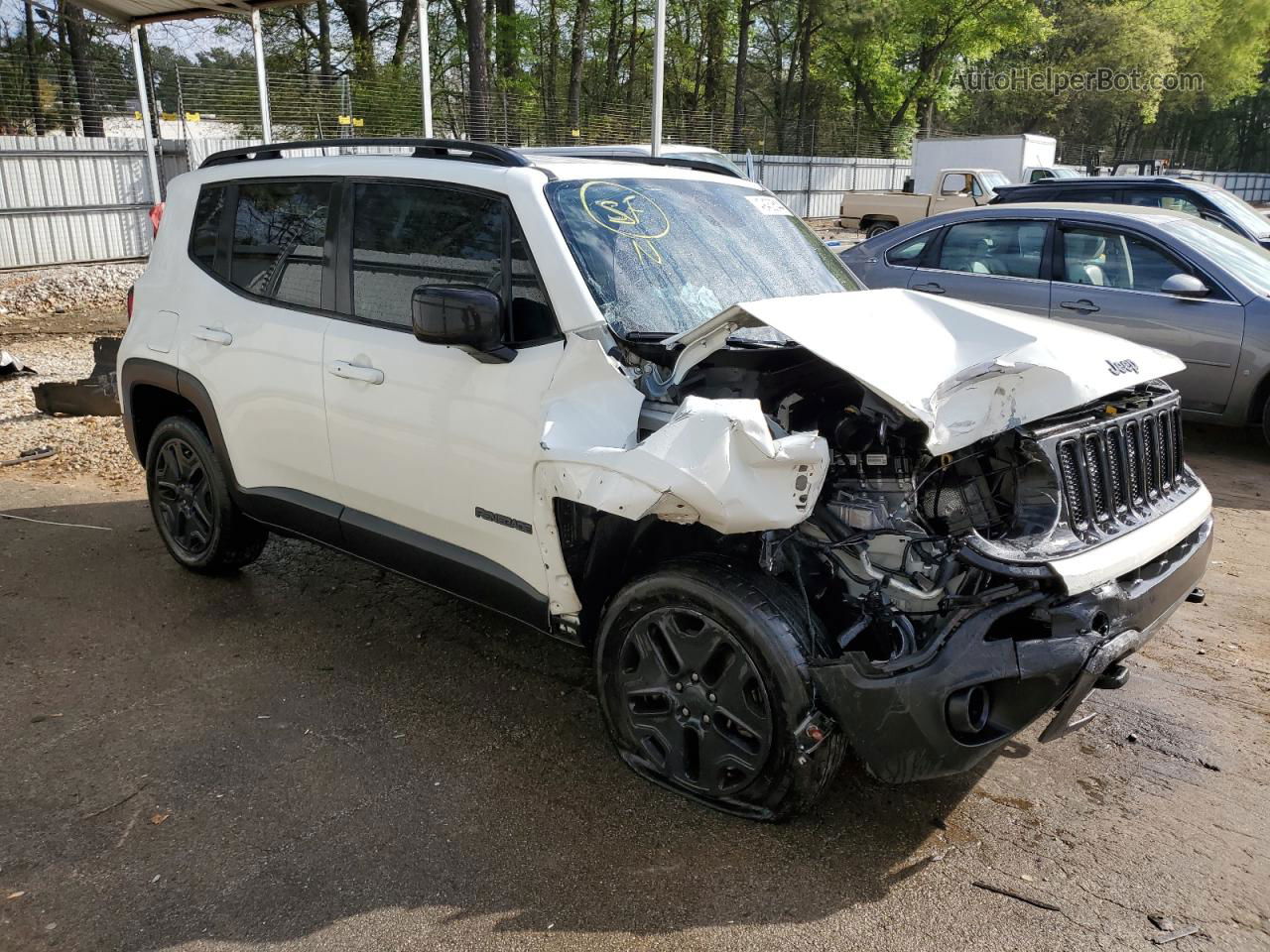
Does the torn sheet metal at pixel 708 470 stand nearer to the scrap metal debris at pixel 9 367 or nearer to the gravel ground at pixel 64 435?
the gravel ground at pixel 64 435

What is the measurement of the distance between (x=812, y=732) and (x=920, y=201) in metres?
21.8

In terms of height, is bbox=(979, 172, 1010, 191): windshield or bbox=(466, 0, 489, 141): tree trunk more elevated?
bbox=(466, 0, 489, 141): tree trunk

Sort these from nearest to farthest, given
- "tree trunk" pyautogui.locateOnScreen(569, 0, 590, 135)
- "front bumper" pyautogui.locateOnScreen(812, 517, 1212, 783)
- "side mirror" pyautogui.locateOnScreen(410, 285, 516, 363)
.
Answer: "front bumper" pyautogui.locateOnScreen(812, 517, 1212, 783)
"side mirror" pyautogui.locateOnScreen(410, 285, 516, 363)
"tree trunk" pyautogui.locateOnScreen(569, 0, 590, 135)

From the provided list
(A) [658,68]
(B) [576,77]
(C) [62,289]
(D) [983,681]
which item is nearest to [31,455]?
(A) [658,68]

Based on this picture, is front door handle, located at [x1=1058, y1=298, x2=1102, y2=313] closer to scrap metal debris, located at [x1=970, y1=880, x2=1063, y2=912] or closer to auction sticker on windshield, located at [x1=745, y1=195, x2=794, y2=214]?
auction sticker on windshield, located at [x1=745, y1=195, x2=794, y2=214]

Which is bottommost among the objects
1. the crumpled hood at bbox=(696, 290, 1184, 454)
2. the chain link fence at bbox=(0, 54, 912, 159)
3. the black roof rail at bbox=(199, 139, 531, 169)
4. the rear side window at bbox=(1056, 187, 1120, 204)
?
the crumpled hood at bbox=(696, 290, 1184, 454)

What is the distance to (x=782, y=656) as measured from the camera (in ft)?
9.02

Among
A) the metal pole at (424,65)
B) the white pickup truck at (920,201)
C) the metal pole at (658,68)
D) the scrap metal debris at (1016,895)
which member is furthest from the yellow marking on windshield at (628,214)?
the white pickup truck at (920,201)

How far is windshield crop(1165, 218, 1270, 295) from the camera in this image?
6990 millimetres

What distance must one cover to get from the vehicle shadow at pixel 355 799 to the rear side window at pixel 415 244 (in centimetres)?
151

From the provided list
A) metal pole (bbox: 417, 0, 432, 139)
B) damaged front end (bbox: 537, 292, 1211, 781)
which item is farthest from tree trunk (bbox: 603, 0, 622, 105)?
damaged front end (bbox: 537, 292, 1211, 781)

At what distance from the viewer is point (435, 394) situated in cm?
358

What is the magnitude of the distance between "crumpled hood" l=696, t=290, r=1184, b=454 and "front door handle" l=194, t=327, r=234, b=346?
7.94ft

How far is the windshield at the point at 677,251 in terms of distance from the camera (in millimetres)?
3389
